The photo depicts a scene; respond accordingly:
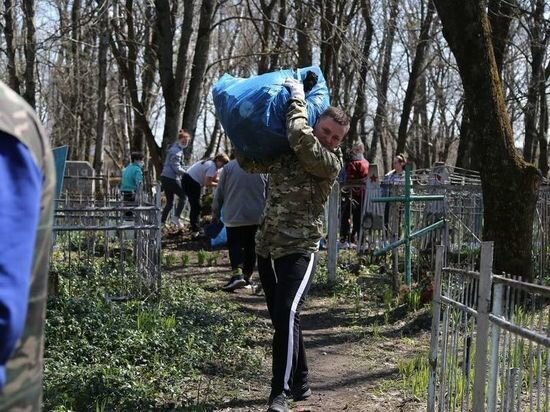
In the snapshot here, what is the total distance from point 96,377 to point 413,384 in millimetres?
2124

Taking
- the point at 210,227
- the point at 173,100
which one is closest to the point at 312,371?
the point at 210,227

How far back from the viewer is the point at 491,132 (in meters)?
7.55

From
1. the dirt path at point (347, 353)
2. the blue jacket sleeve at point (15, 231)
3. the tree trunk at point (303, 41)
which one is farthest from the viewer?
the tree trunk at point (303, 41)

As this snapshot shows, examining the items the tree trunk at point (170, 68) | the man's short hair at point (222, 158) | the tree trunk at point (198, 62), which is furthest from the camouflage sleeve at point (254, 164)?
the tree trunk at point (198, 62)

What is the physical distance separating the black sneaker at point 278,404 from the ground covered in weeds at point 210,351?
1.52 feet

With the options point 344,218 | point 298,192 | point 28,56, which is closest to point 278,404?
point 298,192

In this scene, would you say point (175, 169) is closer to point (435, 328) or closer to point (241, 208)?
point (241, 208)

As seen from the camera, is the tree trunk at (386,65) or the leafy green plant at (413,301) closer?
the leafy green plant at (413,301)

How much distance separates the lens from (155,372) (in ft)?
17.1

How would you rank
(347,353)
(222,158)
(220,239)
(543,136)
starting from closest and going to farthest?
Result: (347,353) < (220,239) < (222,158) < (543,136)

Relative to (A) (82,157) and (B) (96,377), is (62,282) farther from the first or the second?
(A) (82,157)

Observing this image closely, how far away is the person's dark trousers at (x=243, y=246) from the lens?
8.85 meters

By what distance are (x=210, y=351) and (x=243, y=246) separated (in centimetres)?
319

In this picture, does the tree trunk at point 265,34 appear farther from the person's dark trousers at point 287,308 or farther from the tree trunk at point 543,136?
Answer: the person's dark trousers at point 287,308
